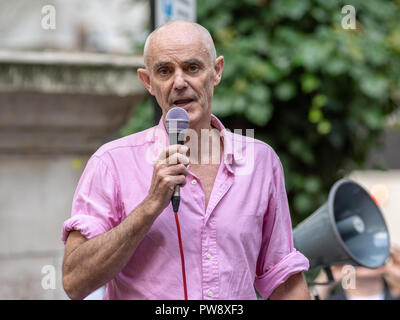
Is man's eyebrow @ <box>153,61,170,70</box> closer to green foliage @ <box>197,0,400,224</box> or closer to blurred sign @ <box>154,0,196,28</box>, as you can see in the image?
blurred sign @ <box>154,0,196,28</box>

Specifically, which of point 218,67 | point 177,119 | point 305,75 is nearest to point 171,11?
point 218,67

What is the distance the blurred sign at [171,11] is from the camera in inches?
110

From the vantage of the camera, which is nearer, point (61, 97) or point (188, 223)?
point (188, 223)

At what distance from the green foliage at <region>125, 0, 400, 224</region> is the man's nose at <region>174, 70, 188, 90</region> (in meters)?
2.74

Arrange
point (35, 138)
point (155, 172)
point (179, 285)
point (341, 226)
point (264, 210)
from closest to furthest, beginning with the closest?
point (155, 172) < point (179, 285) < point (264, 210) < point (341, 226) < point (35, 138)

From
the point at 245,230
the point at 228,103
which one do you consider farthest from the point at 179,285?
the point at 228,103

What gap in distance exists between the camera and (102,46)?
4844 millimetres

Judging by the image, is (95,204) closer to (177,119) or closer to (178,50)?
(177,119)

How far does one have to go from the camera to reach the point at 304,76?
4.72m

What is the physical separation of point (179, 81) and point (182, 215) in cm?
35

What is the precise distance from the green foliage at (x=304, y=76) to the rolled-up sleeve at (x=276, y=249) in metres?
2.63

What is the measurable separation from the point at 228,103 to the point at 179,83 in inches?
110
